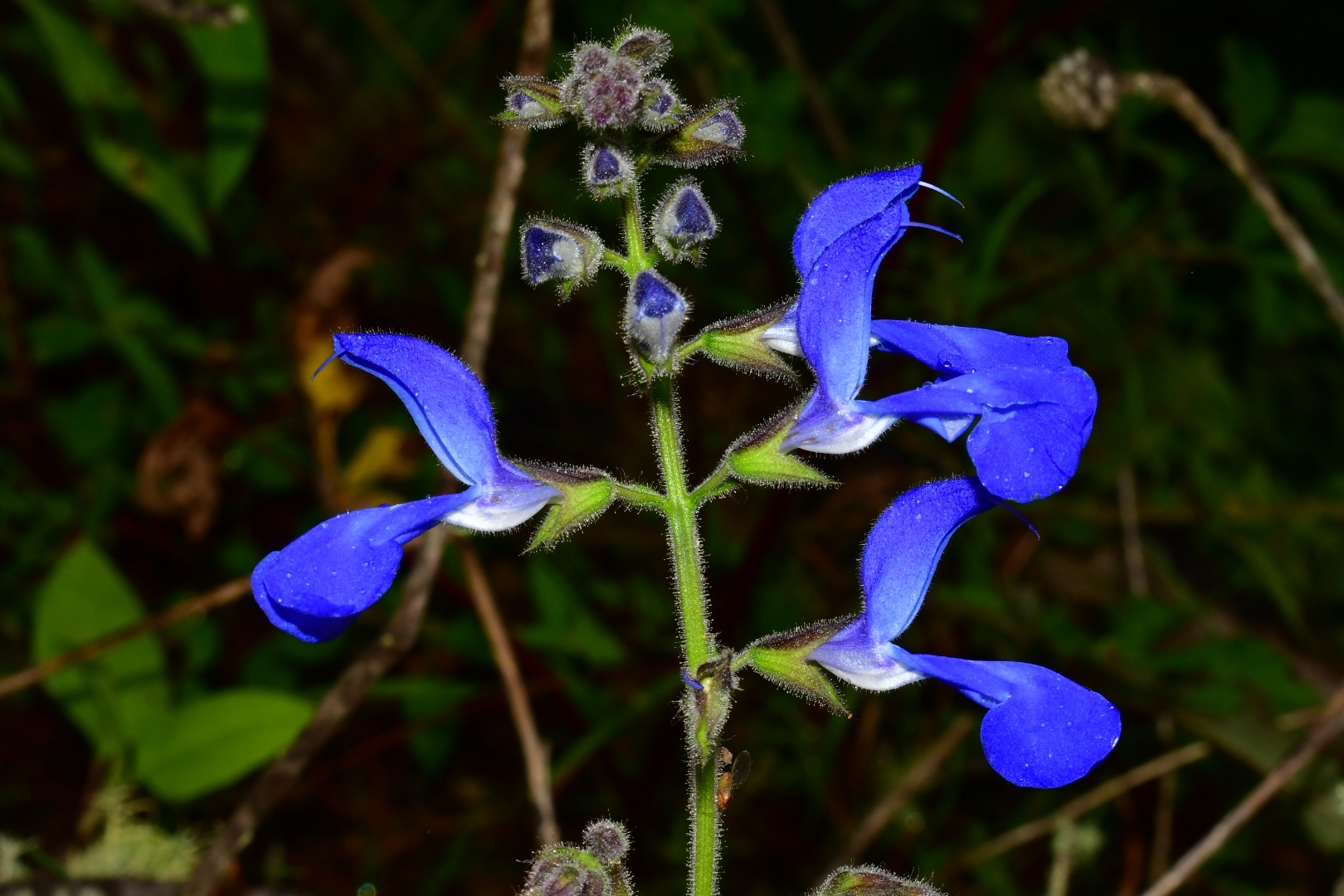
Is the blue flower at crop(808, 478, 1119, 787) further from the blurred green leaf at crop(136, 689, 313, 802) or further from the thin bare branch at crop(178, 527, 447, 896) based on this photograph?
the blurred green leaf at crop(136, 689, 313, 802)

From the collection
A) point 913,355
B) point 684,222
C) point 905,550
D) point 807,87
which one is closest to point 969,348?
point 913,355

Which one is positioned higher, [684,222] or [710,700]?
[684,222]

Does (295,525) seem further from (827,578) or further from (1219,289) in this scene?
(1219,289)

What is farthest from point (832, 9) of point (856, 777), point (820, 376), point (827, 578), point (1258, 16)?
point (820, 376)

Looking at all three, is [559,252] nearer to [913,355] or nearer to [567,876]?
[913,355]

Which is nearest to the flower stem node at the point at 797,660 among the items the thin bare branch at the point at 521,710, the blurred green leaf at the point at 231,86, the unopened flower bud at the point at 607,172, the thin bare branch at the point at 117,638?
the unopened flower bud at the point at 607,172

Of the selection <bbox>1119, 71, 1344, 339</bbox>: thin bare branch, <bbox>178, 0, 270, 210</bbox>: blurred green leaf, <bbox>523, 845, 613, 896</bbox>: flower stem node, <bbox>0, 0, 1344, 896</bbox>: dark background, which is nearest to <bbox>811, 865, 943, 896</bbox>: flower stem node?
<bbox>523, 845, 613, 896</bbox>: flower stem node
